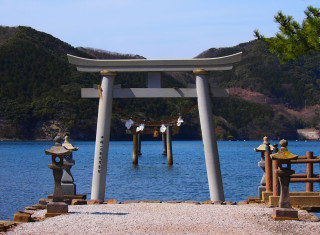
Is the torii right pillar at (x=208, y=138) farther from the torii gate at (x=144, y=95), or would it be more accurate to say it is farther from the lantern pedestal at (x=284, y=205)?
the lantern pedestal at (x=284, y=205)

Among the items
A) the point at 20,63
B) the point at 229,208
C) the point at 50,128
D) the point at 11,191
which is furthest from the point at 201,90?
the point at 20,63

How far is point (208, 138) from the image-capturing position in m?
16.8

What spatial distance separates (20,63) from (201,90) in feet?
513

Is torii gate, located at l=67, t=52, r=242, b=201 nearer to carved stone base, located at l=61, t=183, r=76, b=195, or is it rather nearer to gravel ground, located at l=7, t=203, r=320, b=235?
carved stone base, located at l=61, t=183, r=76, b=195

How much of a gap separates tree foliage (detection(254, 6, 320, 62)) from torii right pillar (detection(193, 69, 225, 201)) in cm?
350

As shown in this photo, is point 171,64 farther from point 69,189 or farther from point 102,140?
point 69,189

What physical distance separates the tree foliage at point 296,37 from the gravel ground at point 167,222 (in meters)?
4.02

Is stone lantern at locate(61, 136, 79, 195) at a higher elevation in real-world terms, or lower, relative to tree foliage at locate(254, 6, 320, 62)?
lower

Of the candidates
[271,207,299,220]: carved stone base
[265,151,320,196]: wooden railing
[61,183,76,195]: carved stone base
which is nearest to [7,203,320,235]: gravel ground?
[271,207,299,220]: carved stone base

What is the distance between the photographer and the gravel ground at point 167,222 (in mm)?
10789

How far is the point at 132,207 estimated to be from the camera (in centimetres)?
1446

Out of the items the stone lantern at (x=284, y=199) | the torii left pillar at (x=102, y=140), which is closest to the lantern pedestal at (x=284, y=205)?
the stone lantern at (x=284, y=199)

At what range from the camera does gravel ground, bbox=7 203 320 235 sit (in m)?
→ 10.8

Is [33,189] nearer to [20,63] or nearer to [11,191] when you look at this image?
[11,191]
